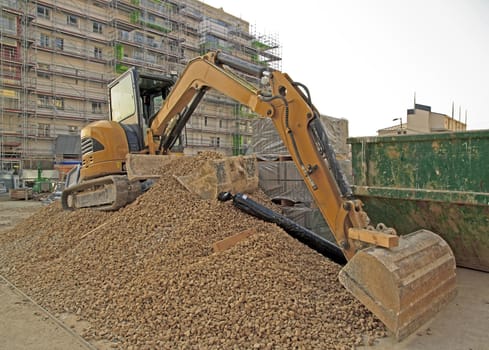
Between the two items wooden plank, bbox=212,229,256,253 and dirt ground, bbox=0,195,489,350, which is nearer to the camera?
dirt ground, bbox=0,195,489,350

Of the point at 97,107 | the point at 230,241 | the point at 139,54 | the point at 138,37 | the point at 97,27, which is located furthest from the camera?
the point at 138,37

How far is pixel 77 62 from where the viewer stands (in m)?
30.4

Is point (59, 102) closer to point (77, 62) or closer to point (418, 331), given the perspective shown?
point (77, 62)

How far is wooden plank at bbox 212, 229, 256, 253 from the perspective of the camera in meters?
4.49

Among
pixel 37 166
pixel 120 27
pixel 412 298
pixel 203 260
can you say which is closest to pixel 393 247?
pixel 412 298

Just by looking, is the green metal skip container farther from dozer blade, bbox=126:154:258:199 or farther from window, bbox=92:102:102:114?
window, bbox=92:102:102:114

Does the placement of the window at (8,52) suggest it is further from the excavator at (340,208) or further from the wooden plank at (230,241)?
the wooden plank at (230,241)

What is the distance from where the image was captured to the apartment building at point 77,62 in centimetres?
2708

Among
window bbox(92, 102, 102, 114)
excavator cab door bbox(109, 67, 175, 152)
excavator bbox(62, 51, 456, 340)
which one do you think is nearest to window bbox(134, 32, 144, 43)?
window bbox(92, 102, 102, 114)

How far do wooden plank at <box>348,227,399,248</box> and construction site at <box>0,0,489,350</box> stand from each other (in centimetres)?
1

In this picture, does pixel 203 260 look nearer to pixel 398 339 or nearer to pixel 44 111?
pixel 398 339

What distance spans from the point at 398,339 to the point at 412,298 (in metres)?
0.36

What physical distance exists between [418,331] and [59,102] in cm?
3124

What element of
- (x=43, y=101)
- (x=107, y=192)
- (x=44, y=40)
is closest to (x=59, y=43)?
(x=44, y=40)
